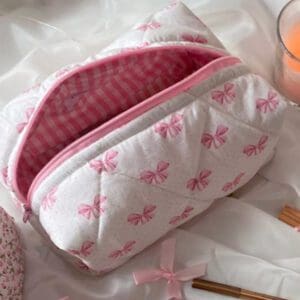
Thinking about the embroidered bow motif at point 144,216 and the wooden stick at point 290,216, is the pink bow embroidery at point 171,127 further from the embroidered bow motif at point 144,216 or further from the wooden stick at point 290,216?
the wooden stick at point 290,216

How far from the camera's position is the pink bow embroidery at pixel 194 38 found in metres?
0.74

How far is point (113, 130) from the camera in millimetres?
682

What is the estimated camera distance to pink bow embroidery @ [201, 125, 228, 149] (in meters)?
0.71

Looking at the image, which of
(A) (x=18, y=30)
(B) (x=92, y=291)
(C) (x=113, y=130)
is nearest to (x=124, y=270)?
(B) (x=92, y=291)

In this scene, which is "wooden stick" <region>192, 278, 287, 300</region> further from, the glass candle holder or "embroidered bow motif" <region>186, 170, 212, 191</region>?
the glass candle holder

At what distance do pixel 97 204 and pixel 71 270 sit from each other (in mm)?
137

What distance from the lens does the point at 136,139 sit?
0.68 meters

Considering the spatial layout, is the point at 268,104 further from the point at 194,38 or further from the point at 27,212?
the point at 27,212

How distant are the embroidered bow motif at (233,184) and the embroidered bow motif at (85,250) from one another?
160 mm

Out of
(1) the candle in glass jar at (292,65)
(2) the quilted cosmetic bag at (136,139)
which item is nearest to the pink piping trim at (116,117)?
(2) the quilted cosmetic bag at (136,139)

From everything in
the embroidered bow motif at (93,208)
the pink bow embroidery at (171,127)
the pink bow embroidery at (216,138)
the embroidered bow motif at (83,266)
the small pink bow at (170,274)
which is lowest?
the small pink bow at (170,274)

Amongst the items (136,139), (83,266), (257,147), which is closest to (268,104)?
(257,147)

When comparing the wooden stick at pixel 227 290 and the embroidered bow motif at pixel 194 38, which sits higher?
the embroidered bow motif at pixel 194 38

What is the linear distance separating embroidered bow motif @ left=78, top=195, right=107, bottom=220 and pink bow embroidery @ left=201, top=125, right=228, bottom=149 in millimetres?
119
